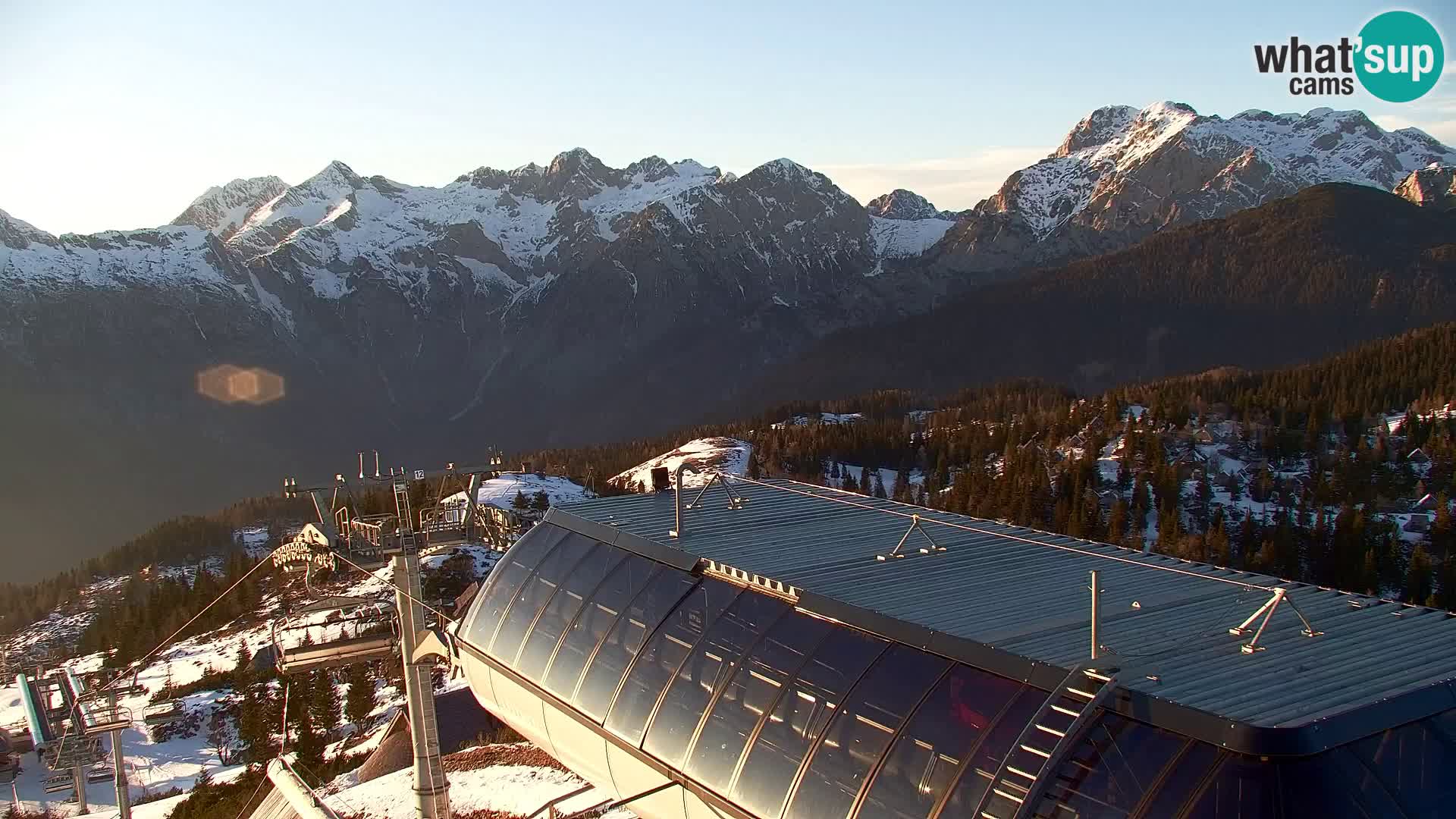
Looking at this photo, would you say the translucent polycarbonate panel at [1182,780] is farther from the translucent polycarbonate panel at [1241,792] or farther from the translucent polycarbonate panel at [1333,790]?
the translucent polycarbonate panel at [1333,790]

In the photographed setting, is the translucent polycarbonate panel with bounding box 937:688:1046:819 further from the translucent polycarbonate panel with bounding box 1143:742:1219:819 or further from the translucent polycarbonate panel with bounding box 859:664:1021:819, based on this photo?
the translucent polycarbonate panel with bounding box 1143:742:1219:819

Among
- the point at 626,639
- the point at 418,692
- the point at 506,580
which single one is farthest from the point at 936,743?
the point at 506,580

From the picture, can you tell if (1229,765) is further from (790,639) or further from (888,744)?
(790,639)

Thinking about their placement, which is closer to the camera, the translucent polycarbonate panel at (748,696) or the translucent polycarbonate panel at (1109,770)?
the translucent polycarbonate panel at (1109,770)

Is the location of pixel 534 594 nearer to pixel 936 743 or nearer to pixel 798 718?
pixel 798 718

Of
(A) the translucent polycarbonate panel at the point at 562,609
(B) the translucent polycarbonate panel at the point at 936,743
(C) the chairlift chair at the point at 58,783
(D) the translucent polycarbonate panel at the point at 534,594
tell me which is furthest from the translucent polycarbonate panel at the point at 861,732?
(C) the chairlift chair at the point at 58,783

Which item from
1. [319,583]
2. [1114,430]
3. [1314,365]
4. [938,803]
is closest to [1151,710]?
[938,803]

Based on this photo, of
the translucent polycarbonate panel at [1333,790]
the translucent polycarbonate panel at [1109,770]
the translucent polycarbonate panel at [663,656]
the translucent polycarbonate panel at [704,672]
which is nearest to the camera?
the translucent polycarbonate panel at [1333,790]

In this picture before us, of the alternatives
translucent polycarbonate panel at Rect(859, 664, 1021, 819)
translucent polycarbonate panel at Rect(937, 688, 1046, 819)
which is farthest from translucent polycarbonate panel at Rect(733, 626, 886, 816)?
translucent polycarbonate panel at Rect(937, 688, 1046, 819)
